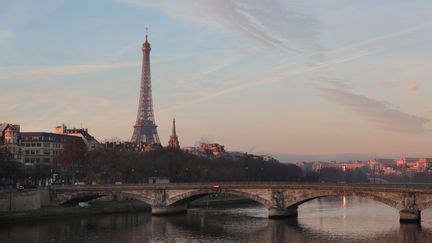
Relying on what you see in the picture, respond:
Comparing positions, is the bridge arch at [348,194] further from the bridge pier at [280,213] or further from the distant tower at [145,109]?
the distant tower at [145,109]

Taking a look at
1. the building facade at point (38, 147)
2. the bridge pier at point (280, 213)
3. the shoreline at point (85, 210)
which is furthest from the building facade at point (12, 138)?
the bridge pier at point (280, 213)

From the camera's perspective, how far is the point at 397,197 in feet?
211

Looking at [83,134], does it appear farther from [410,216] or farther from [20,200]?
[410,216]

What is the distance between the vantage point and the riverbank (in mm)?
69250

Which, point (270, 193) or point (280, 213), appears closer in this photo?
point (280, 213)

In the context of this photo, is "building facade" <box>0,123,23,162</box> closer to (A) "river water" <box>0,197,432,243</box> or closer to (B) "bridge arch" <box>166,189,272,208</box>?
(A) "river water" <box>0,197,432,243</box>

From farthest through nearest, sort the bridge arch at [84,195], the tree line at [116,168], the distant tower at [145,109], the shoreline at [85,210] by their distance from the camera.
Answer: the distant tower at [145,109]
the tree line at [116,168]
the bridge arch at [84,195]
the shoreline at [85,210]

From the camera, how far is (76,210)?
80812mm

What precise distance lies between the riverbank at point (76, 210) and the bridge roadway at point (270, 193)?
2656 millimetres

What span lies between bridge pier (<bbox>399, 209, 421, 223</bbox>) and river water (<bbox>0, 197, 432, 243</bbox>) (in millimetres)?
1231

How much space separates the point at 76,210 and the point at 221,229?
89.3 feet

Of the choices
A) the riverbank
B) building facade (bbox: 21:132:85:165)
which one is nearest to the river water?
the riverbank

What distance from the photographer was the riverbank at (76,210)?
69250mm

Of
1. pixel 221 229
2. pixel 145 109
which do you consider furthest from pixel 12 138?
pixel 221 229
